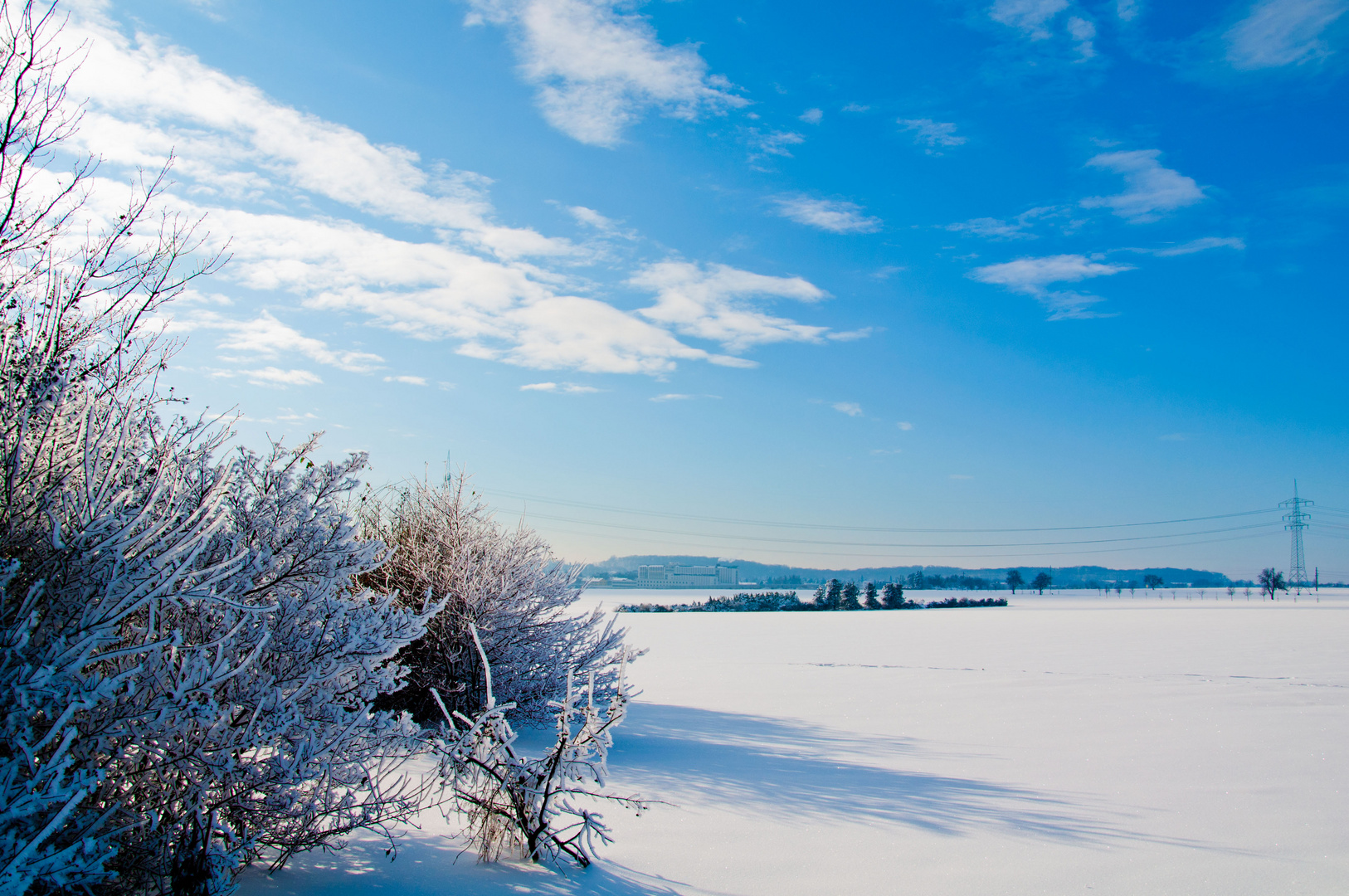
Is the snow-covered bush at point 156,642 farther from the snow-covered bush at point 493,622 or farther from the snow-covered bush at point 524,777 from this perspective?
the snow-covered bush at point 493,622

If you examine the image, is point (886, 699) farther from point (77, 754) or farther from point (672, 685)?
point (77, 754)

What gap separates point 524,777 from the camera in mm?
3768

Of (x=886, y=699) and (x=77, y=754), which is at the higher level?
(x=77, y=754)

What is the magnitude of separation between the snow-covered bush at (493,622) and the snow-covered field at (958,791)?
102 cm

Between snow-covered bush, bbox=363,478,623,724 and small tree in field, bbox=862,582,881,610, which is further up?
snow-covered bush, bbox=363,478,623,724

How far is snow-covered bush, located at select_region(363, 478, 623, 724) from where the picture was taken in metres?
7.60

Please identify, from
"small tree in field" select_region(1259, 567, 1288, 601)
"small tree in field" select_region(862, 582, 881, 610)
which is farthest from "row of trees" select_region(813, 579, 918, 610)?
"small tree in field" select_region(1259, 567, 1288, 601)

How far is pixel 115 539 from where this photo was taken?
8.04 ft

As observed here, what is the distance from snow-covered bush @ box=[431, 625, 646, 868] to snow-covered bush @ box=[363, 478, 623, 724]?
3.50 meters

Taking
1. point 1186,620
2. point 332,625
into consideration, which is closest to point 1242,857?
point 332,625

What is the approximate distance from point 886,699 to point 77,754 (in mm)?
9938

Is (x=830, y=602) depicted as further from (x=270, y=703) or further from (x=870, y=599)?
(x=270, y=703)

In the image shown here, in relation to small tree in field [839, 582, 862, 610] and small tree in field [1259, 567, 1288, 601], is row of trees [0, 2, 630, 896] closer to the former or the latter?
small tree in field [839, 582, 862, 610]

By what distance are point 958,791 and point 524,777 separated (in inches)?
141
